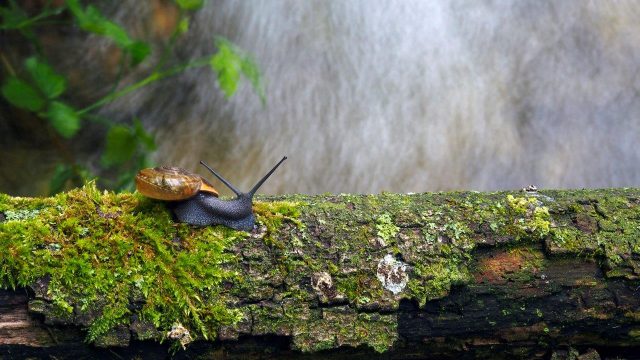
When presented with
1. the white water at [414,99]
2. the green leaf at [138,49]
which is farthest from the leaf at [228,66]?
the white water at [414,99]

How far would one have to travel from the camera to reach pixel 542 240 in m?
2.19

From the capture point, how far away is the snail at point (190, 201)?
2047 millimetres

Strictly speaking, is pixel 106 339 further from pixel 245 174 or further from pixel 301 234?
pixel 245 174

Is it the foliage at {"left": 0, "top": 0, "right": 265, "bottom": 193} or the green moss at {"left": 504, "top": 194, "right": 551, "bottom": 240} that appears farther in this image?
the foliage at {"left": 0, "top": 0, "right": 265, "bottom": 193}

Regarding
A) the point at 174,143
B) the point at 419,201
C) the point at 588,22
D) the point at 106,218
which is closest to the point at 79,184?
the point at 174,143

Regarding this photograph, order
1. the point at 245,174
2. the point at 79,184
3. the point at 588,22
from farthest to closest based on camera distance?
the point at 588,22 → the point at 245,174 → the point at 79,184

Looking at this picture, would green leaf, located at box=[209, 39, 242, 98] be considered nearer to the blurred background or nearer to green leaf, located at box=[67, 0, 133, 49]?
green leaf, located at box=[67, 0, 133, 49]

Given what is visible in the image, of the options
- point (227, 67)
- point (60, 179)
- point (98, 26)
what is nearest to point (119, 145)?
point (60, 179)

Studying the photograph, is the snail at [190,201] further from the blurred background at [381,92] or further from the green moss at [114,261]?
the blurred background at [381,92]

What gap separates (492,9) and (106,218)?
4.28 metres

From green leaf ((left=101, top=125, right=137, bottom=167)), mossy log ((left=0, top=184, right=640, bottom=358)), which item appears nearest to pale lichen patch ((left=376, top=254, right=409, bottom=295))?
mossy log ((left=0, top=184, right=640, bottom=358))

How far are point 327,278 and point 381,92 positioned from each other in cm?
356

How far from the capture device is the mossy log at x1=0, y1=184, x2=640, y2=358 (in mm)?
1888

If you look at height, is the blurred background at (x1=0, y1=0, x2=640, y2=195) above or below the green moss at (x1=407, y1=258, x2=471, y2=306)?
above
